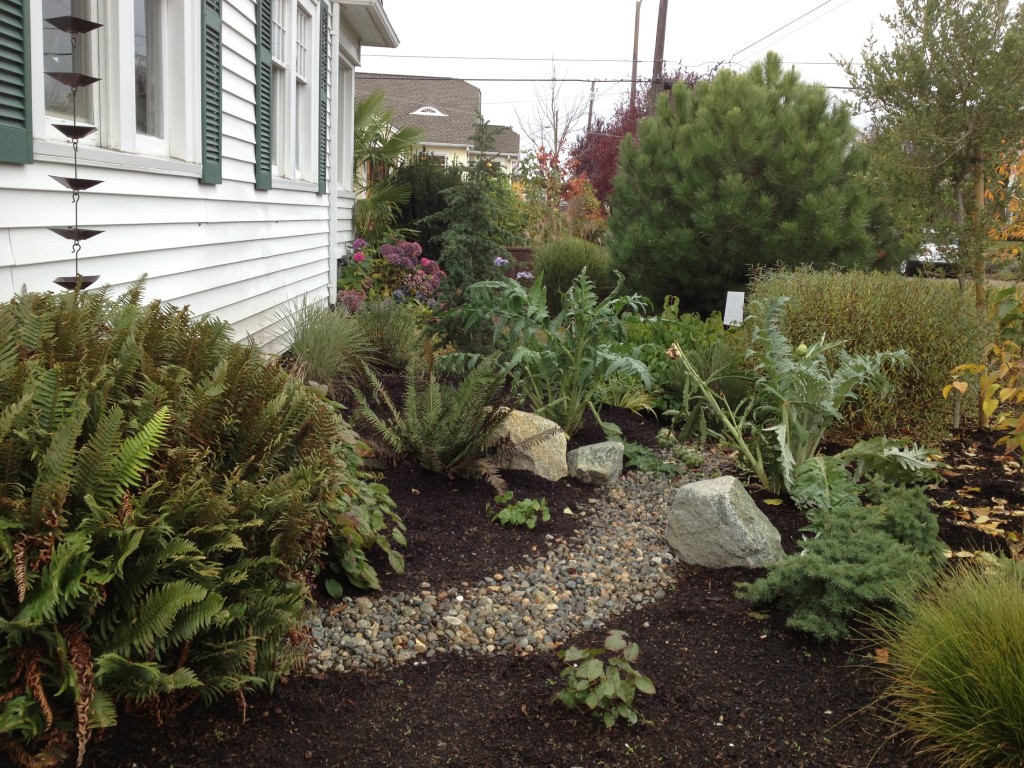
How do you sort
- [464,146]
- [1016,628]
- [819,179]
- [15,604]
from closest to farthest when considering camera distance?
[15,604], [1016,628], [819,179], [464,146]

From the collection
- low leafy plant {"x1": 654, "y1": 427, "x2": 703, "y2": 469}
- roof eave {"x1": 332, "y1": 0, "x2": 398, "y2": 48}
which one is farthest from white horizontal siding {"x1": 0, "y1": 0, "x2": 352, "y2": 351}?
roof eave {"x1": 332, "y1": 0, "x2": 398, "y2": 48}

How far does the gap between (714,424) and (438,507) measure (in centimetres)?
244

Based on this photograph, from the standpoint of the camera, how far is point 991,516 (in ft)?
14.5

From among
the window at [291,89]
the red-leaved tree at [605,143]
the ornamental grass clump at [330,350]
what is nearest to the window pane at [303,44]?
the window at [291,89]

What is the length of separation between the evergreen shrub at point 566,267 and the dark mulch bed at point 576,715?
898cm

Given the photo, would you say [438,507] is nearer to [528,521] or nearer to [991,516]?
[528,521]

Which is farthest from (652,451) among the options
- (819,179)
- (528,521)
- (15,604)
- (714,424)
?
(819,179)

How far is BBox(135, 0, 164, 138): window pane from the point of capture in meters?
4.75

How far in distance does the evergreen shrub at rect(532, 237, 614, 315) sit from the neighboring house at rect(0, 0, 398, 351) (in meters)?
4.10

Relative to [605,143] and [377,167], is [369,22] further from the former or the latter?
[605,143]

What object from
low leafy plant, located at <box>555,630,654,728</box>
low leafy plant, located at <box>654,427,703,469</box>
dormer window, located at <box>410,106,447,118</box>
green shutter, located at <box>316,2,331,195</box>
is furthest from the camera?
dormer window, located at <box>410,106,447,118</box>

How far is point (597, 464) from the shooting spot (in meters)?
4.91

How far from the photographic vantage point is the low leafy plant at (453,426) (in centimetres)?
438

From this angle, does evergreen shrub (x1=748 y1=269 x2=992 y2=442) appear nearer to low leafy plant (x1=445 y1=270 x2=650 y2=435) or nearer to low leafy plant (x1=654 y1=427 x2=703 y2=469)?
low leafy plant (x1=654 y1=427 x2=703 y2=469)
